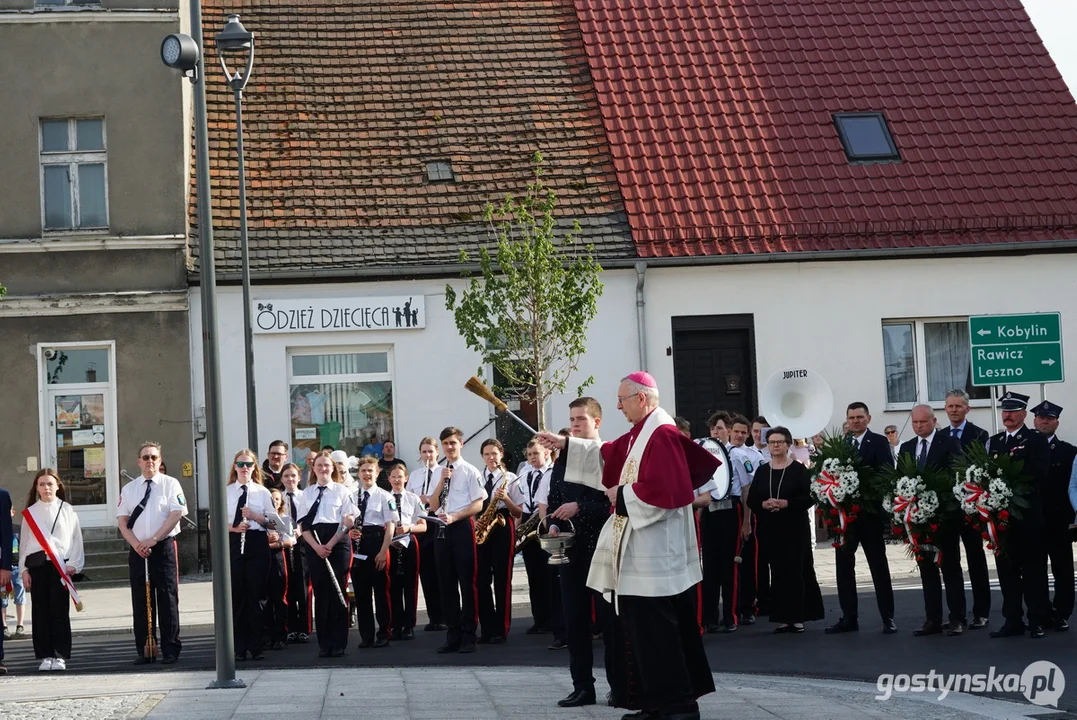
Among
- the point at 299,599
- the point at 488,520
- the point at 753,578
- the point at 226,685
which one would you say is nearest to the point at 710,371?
the point at 753,578

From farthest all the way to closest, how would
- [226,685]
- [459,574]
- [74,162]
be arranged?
1. [74,162]
2. [459,574]
3. [226,685]

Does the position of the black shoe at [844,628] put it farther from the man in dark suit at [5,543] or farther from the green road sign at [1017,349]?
the man in dark suit at [5,543]

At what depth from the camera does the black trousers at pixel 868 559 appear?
546 inches

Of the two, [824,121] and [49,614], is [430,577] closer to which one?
[49,614]

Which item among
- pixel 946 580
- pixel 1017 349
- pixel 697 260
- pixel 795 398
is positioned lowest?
pixel 946 580

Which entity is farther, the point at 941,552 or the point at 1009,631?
the point at 941,552

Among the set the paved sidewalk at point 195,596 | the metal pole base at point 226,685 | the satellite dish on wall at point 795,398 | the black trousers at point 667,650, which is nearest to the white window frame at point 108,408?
the paved sidewalk at point 195,596

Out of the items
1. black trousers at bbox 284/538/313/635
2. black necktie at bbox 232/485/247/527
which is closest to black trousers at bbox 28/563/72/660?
black necktie at bbox 232/485/247/527

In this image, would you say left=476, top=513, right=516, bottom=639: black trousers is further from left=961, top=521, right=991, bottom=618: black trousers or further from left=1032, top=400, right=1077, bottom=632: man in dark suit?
left=1032, top=400, right=1077, bottom=632: man in dark suit

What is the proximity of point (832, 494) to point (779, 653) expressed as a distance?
173 centimetres

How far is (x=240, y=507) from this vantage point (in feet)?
46.5

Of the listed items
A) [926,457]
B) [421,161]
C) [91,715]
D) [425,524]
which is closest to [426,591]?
[425,524]

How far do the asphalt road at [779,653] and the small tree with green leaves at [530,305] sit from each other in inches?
238

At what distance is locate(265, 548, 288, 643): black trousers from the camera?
14531 millimetres
